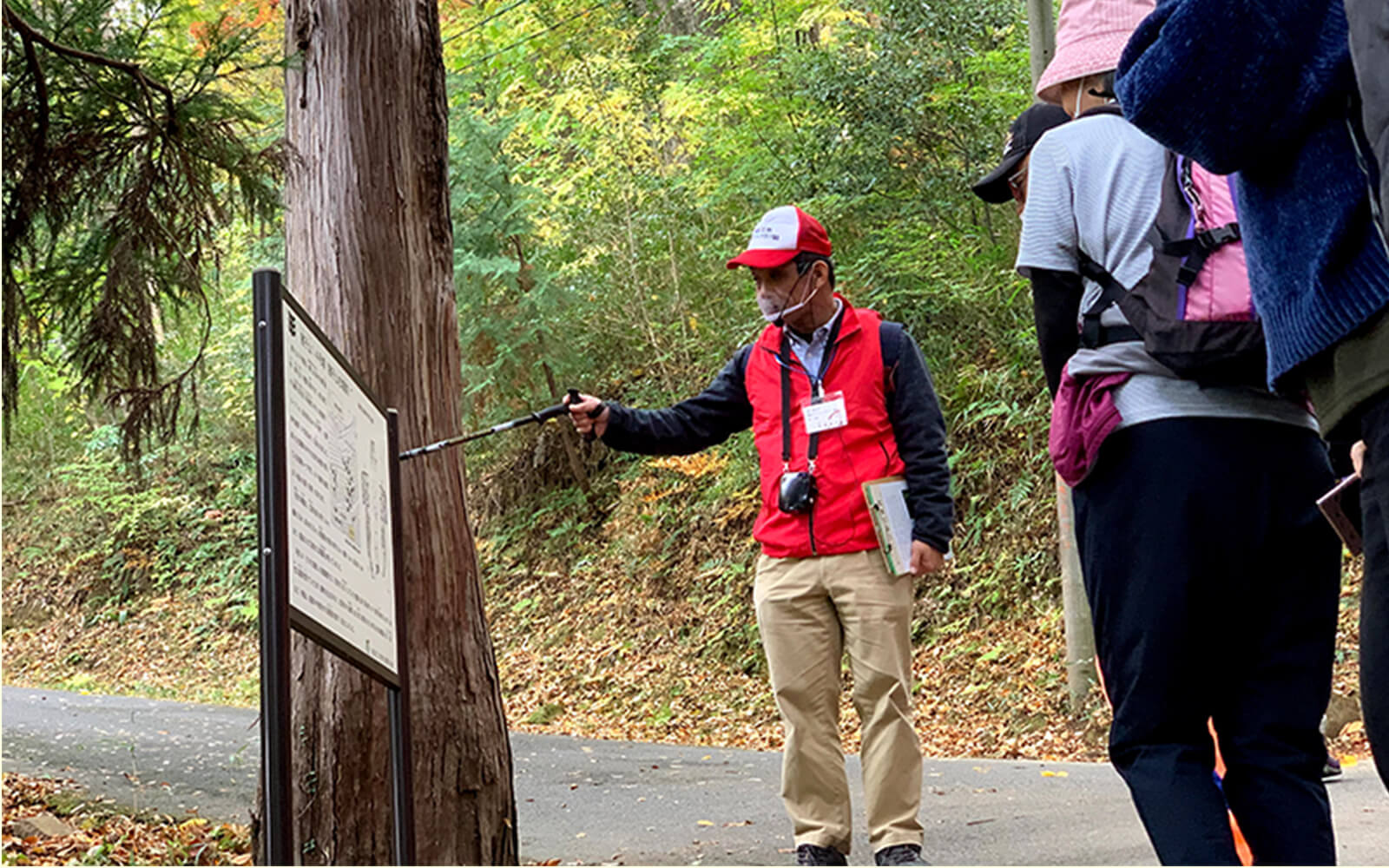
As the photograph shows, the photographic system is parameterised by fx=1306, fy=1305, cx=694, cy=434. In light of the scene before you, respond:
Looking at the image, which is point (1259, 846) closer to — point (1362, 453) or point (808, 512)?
point (1362, 453)

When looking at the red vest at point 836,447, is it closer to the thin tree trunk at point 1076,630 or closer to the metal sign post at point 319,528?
the metal sign post at point 319,528

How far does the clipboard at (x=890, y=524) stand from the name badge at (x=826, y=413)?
0.25 meters

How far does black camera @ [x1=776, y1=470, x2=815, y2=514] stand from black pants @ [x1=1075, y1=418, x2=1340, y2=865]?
1.92m

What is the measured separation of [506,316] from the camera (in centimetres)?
1720

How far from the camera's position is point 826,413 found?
15.5 feet

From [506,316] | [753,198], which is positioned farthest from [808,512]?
[506,316]

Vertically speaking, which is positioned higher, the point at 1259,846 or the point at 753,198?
the point at 753,198

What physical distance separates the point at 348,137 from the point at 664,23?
16.3 metres

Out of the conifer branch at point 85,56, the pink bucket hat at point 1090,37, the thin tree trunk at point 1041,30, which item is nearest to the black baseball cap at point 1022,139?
the pink bucket hat at point 1090,37

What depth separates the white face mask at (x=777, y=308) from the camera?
4816 millimetres

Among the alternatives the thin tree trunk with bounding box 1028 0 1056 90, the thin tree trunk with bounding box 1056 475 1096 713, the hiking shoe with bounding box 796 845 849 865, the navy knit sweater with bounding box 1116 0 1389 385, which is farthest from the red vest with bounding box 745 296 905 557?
the thin tree trunk with bounding box 1028 0 1056 90

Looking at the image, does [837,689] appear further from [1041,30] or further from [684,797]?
[1041,30]

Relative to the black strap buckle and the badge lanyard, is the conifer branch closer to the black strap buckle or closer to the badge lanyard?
the badge lanyard

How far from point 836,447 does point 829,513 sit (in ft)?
0.82
